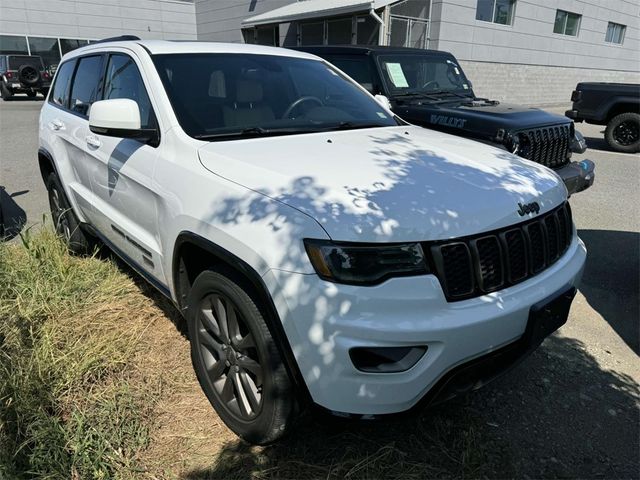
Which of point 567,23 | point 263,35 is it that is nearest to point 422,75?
point 263,35

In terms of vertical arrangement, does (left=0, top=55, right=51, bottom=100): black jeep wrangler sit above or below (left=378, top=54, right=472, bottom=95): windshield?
below

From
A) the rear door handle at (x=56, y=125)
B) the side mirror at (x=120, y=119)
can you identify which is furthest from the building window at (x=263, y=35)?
the side mirror at (x=120, y=119)

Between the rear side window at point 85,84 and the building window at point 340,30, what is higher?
the building window at point 340,30

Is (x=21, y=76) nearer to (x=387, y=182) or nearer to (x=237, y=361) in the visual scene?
(x=237, y=361)

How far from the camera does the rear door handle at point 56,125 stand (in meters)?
4.11

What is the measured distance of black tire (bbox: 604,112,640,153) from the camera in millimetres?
10484

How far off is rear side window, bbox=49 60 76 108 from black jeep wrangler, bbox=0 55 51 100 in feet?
70.3

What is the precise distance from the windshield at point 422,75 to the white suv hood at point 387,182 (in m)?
3.84

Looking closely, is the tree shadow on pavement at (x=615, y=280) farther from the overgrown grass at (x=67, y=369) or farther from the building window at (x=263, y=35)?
the building window at (x=263, y=35)

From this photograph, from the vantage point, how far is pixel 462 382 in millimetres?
2066

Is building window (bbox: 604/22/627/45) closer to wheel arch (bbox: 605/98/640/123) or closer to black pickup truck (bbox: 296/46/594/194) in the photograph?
wheel arch (bbox: 605/98/640/123)

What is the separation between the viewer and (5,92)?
2319cm

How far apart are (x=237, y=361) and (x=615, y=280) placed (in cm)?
367

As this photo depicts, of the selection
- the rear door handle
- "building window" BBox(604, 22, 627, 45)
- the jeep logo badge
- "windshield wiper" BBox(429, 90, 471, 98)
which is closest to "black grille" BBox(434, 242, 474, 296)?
the jeep logo badge
